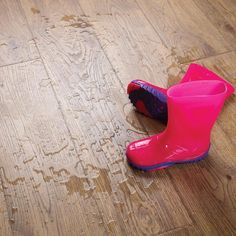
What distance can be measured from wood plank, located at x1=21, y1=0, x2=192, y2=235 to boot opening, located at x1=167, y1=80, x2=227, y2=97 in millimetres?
237

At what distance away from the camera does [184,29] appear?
1.49 meters

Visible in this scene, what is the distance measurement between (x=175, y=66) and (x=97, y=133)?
40cm

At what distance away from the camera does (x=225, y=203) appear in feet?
3.23

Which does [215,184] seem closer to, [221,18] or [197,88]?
[197,88]

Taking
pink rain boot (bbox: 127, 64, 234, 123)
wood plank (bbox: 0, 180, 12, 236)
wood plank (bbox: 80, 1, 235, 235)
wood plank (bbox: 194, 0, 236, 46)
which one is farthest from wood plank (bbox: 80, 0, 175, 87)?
wood plank (bbox: 0, 180, 12, 236)

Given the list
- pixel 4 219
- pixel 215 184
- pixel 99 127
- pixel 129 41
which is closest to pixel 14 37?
pixel 129 41

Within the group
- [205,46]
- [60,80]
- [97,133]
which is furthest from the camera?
[205,46]

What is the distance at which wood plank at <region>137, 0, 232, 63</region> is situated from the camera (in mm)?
1408

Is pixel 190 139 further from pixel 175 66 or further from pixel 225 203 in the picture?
pixel 175 66

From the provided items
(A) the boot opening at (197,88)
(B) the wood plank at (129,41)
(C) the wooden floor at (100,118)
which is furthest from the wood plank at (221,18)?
(A) the boot opening at (197,88)

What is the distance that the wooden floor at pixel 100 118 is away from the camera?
965 millimetres

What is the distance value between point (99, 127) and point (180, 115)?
303mm

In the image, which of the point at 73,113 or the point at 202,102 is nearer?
the point at 202,102

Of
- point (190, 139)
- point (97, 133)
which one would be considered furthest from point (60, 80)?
point (190, 139)
